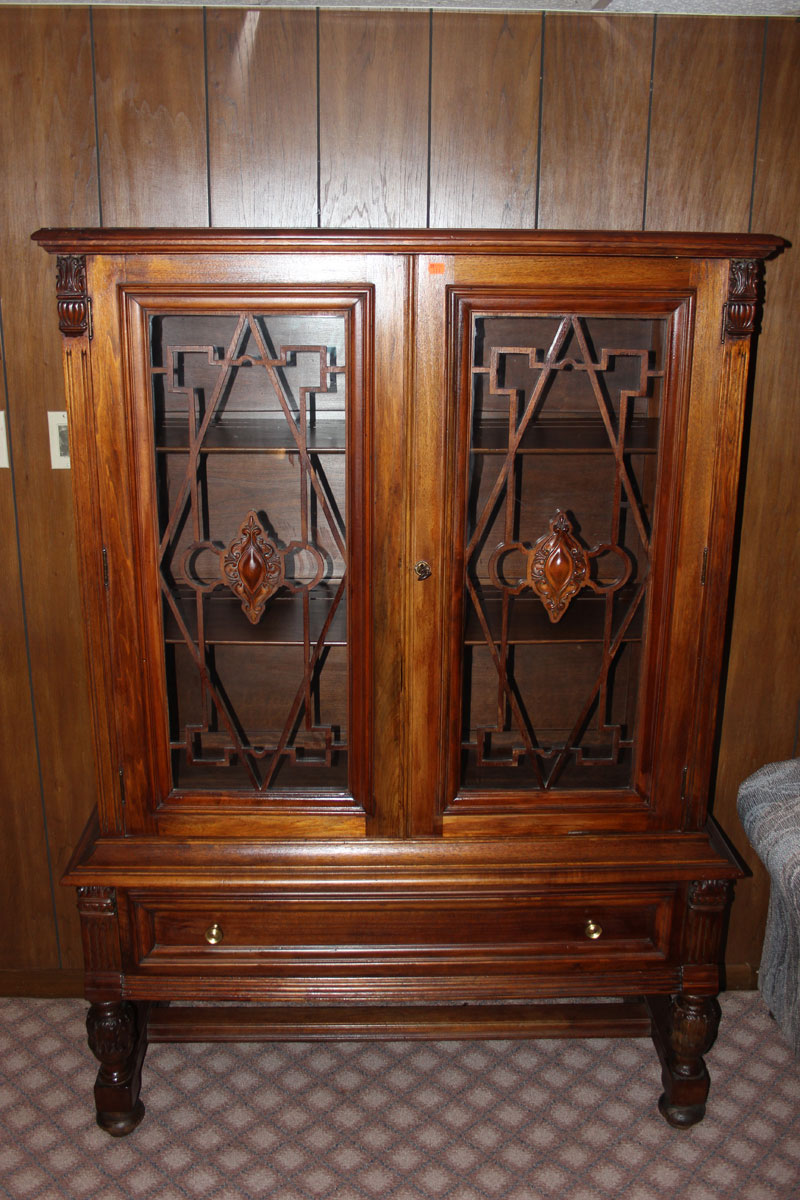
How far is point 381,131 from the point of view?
168cm

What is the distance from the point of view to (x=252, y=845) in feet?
5.20

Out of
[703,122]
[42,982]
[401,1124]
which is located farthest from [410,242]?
[42,982]

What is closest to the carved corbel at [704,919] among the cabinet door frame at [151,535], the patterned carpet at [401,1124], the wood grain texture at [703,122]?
the patterned carpet at [401,1124]

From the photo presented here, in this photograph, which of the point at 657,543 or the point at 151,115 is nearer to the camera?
the point at 657,543

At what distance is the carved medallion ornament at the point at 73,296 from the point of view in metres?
1.37

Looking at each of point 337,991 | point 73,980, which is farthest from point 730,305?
point 73,980

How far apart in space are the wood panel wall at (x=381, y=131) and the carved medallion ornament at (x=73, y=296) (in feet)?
1.35

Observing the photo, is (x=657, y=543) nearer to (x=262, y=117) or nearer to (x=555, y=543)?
(x=555, y=543)

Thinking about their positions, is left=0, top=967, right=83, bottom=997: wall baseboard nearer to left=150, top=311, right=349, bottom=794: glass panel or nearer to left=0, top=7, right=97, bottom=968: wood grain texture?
left=0, top=7, right=97, bottom=968: wood grain texture

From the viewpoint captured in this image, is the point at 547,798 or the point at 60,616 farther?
the point at 60,616

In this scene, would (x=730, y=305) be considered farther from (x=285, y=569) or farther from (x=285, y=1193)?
(x=285, y=1193)

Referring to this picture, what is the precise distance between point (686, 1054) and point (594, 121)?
1.71m

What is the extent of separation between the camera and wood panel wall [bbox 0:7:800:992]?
1.65 metres

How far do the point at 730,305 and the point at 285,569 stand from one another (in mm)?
800
